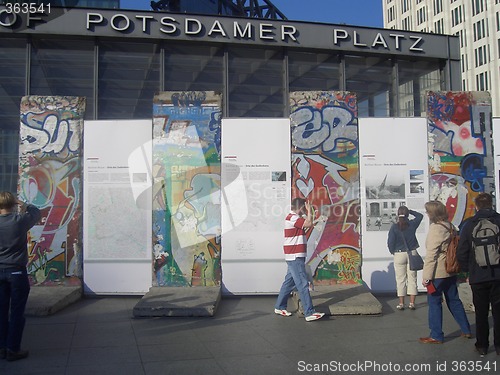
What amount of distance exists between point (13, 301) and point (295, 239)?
3.59 meters

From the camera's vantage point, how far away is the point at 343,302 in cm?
727

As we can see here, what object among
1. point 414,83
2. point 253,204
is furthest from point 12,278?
point 414,83

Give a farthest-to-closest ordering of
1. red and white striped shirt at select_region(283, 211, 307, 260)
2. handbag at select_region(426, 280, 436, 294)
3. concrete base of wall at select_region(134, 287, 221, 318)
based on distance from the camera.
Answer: concrete base of wall at select_region(134, 287, 221, 318)
red and white striped shirt at select_region(283, 211, 307, 260)
handbag at select_region(426, 280, 436, 294)

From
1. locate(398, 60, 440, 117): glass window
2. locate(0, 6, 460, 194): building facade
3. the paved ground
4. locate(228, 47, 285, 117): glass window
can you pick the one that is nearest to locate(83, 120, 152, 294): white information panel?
the paved ground

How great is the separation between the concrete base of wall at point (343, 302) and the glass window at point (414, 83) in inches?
312

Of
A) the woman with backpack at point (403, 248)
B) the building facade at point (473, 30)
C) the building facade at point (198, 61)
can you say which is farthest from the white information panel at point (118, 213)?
the building facade at point (473, 30)

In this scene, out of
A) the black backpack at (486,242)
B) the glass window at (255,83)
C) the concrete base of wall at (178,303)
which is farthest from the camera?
the glass window at (255,83)

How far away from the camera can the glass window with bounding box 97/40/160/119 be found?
13133 millimetres

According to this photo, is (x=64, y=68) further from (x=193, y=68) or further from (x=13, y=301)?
(x=13, y=301)

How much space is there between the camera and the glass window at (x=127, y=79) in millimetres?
13133

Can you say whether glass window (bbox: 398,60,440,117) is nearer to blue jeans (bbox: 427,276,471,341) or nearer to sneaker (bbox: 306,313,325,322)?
sneaker (bbox: 306,313,325,322)

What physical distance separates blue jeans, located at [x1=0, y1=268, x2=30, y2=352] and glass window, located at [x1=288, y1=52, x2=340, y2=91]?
10.0 meters

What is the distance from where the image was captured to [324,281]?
8352 millimetres

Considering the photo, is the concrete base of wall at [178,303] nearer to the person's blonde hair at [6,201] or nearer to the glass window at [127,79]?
the person's blonde hair at [6,201]
